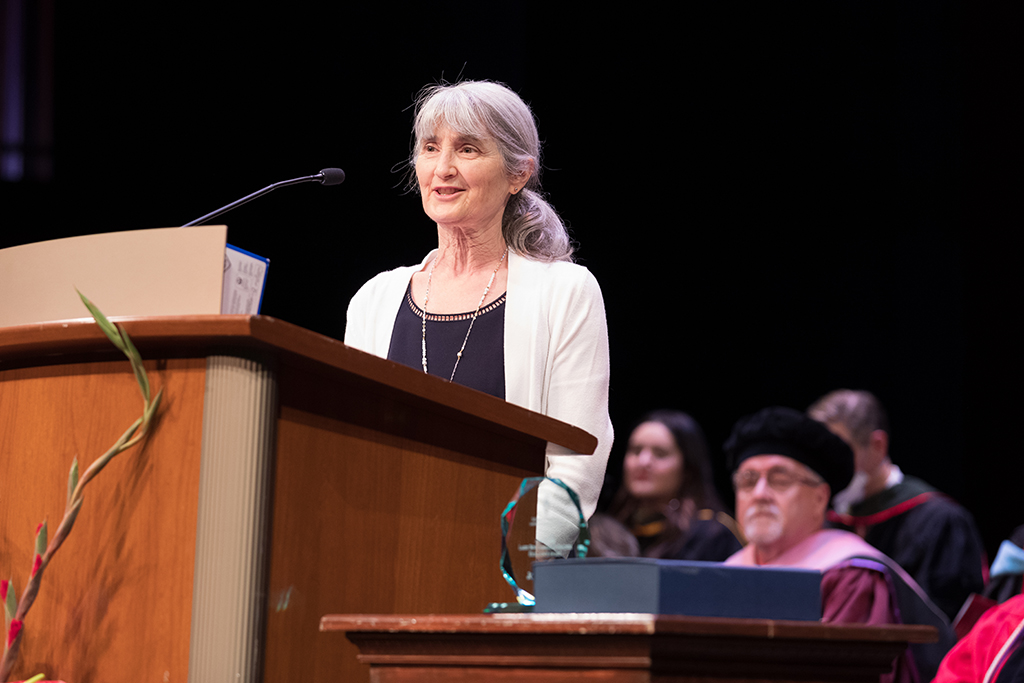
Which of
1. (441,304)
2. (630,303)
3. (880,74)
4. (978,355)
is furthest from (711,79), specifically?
(441,304)

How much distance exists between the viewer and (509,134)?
2158 millimetres

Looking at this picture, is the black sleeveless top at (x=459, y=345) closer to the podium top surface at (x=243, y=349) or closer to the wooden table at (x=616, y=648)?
the podium top surface at (x=243, y=349)

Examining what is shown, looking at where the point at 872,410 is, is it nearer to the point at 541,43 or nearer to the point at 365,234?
the point at 541,43

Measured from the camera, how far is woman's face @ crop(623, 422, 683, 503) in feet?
19.8

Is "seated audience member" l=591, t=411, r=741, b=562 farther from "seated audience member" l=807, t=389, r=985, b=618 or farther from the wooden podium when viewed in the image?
the wooden podium

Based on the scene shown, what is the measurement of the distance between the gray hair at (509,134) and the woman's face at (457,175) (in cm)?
2

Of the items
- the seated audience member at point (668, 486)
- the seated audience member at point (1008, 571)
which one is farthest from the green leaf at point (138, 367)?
the seated audience member at point (668, 486)

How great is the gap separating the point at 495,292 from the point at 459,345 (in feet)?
0.42

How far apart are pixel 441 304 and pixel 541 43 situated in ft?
14.8

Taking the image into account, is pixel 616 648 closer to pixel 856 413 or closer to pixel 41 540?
pixel 41 540

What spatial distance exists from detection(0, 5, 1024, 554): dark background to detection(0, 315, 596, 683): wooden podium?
3.81 metres

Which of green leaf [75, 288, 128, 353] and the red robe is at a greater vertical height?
green leaf [75, 288, 128, 353]

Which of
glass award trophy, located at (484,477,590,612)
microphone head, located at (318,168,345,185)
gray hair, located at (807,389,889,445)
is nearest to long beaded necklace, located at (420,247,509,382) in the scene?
microphone head, located at (318,168,345,185)

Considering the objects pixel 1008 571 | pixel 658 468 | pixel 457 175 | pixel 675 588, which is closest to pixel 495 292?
pixel 457 175
